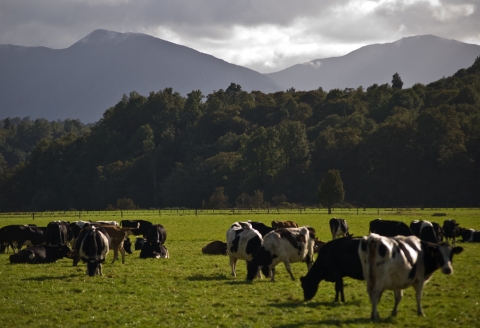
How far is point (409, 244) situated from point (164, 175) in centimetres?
11010

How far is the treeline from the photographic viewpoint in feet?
308

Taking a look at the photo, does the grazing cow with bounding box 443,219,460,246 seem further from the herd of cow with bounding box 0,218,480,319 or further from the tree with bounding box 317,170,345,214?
the tree with bounding box 317,170,345,214

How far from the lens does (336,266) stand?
1606cm

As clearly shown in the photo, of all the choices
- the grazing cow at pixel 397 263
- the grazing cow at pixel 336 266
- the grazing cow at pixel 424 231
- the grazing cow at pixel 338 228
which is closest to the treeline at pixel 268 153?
the grazing cow at pixel 338 228

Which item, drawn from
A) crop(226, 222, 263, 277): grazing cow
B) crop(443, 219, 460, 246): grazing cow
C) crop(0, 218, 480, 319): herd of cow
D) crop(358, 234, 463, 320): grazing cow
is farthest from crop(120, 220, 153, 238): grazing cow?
crop(358, 234, 463, 320): grazing cow

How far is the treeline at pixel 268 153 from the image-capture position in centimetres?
9394

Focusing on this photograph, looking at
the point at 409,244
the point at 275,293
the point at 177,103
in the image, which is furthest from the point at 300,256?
the point at 177,103

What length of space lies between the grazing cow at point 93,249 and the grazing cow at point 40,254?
3.72 metres

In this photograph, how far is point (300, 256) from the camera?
19.4m

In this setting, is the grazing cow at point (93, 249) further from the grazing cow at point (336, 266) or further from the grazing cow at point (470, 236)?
the grazing cow at point (470, 236)

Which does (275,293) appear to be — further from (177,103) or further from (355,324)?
(177,103)

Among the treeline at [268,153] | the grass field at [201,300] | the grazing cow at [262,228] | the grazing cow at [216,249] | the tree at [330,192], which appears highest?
the treeline at [268,153]

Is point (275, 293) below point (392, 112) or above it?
below

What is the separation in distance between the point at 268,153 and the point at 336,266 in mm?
89458
